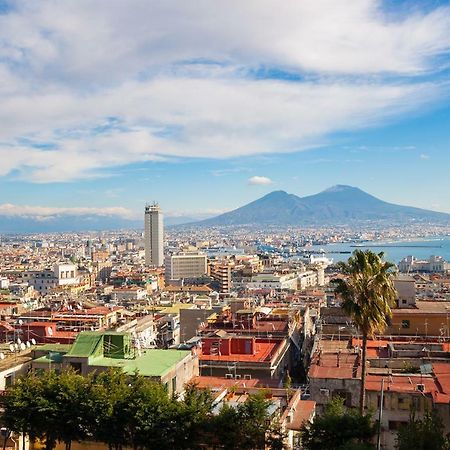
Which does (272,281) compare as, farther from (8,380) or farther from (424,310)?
(8,380)

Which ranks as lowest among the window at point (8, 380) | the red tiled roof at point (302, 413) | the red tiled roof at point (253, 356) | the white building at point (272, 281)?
the white building at point (272, 281)

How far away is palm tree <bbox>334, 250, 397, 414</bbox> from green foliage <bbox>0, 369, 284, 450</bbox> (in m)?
3.85

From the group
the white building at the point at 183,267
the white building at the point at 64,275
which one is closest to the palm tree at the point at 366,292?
the white building at the point at 64,275

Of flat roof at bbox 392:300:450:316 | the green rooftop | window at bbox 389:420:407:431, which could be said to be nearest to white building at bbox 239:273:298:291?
flat roof at bbox 392:300:450:316

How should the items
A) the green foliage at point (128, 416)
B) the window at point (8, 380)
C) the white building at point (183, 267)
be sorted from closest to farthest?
the green foliage at point (128, 416)
the window at point (8, 380)
the white building at point (183, 267)

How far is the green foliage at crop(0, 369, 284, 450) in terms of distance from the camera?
1511cm

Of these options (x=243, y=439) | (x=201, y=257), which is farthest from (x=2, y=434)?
(x=201, y=257)

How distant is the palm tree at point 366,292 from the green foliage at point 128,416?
3850 millimetres

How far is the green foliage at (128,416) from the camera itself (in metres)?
15.1

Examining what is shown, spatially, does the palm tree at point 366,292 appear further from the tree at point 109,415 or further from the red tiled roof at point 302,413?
the tree at point 109,415

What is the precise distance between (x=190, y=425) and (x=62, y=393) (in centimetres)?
390

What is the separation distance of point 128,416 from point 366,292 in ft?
25.1

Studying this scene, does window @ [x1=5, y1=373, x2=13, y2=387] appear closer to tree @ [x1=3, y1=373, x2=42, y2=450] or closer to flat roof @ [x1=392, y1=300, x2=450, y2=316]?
tree @ [x1=3, y1=373, x2=42, y2=450]

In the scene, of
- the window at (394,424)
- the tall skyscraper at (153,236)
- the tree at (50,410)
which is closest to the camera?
the tree at (50,410)
